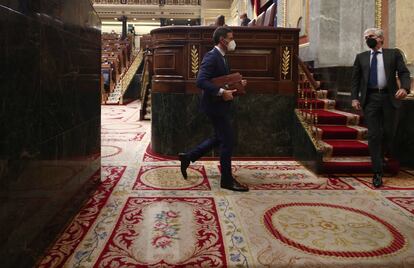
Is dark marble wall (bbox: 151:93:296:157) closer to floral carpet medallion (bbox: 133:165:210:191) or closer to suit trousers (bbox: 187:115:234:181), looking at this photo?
floral carpet medallion (bbox: 133:165:210:191)

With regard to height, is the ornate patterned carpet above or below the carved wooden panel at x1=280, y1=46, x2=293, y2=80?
below

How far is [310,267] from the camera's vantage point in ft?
7.01

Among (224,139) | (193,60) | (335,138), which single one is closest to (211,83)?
(224,139)

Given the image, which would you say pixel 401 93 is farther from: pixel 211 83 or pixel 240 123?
pixel 240 123

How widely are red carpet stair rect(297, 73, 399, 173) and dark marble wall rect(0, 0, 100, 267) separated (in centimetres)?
263

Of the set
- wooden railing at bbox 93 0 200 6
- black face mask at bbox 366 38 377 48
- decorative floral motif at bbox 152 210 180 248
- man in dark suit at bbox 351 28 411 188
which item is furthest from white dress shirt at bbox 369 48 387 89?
wooden railing at bbox 93 0 200 6

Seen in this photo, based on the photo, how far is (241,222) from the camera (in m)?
2.82

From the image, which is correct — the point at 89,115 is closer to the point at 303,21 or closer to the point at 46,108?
the point at 46,108

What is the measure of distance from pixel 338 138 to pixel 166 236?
9.96 ft

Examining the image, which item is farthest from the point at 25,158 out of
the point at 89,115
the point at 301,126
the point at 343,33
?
the point at 343,33

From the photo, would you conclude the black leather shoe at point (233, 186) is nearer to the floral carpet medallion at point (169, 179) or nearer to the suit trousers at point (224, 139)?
the suit trousers at point (224, 139)

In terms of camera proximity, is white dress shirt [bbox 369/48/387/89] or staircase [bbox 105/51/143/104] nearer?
white dress shirt [bbox 369/48/387/89]

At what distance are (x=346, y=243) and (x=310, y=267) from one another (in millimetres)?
455

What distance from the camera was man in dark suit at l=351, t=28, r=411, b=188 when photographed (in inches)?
150
